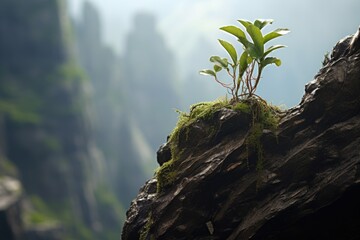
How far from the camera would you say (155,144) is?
348 ft

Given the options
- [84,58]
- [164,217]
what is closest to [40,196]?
[84,58]

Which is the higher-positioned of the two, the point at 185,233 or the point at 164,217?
the point at 164,217

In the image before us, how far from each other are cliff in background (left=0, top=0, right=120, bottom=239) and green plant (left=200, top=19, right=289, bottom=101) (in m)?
43.6

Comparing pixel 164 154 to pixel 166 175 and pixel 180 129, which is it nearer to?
pixel 166 175

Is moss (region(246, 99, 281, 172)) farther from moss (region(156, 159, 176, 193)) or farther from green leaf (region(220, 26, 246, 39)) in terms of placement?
moss (region(156, 159, 176, 193))

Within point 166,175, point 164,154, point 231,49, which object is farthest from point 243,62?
point 166,175

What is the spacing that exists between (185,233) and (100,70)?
82.8m

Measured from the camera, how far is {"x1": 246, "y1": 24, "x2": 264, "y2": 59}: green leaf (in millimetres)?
6211

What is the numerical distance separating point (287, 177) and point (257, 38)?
2.26 metres

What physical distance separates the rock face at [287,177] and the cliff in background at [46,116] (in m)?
43.2

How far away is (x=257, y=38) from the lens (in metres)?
6.21

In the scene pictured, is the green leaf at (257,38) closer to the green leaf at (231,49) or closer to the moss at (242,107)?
the green leaf at (231,49)

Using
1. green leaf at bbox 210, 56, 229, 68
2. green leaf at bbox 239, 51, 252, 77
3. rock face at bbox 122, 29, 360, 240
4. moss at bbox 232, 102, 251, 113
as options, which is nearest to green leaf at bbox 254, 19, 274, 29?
green leaf at bbox 239, 51, 252, 77

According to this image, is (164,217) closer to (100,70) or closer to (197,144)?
(197,144)
